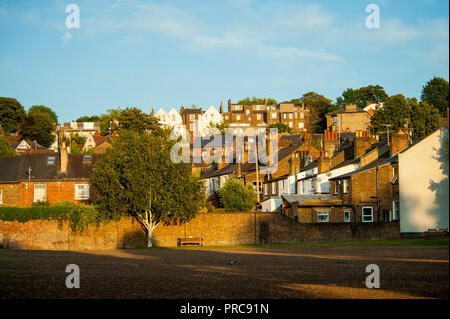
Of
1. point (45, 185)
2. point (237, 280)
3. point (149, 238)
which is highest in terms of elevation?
point (45, 185)

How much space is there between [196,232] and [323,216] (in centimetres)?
1178

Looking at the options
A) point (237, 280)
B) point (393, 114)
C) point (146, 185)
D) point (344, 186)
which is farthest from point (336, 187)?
point (393, 114)

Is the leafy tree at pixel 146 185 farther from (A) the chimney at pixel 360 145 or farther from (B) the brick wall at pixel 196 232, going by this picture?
(A) the chimney at pixel 360 145

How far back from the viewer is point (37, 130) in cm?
12331

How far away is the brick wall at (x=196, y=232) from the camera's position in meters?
47.6

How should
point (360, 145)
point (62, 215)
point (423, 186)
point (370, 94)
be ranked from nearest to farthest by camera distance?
point (423, 186) < point (62, 215) < point (360, 145) < point (370, 94)

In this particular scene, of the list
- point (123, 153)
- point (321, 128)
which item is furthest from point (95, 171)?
point (321, 128)

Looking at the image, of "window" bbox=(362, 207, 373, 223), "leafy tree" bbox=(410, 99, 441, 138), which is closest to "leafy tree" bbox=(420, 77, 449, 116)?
"leafy tree" bbox=(410, 99, 441, 138)

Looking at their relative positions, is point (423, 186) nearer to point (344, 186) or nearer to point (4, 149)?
point (344, 186)

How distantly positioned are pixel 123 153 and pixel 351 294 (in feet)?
111

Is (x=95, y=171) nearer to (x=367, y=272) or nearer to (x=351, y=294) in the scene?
(x=367, y=272)

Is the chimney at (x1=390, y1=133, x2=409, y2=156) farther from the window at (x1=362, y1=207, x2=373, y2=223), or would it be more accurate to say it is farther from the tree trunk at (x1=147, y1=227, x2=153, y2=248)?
the tree trunk at (x1=147, y1=227, x2=153, y2=248)

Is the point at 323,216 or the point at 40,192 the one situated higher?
the point at 40,192

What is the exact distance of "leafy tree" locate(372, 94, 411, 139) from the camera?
3743 inches
